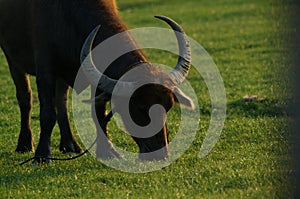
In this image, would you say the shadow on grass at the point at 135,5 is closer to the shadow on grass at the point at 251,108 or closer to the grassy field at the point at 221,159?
the grassy field at the point at 221,159

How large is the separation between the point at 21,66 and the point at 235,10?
14.3 m

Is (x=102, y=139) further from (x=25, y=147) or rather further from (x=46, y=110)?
(x=25, y=147)

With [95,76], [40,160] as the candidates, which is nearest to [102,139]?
[40,160]

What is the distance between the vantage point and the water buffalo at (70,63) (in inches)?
281

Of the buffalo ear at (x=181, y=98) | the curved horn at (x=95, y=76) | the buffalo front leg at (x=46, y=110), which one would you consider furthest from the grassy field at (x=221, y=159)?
the curved horn at (x=95, y=76)

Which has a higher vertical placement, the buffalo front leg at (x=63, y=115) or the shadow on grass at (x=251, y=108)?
the buffalo front leg at (x=63, y=115)

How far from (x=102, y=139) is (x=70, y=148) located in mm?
620

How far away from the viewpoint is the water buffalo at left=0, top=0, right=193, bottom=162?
714 cm

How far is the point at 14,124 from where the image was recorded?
33.6 feet

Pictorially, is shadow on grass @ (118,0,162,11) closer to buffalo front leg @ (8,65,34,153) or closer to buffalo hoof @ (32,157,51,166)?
buffalo front leg @ (8,65,34,153)

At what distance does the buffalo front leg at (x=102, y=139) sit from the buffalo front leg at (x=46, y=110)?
1.61ft

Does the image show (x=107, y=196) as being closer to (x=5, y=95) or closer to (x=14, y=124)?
(x=14, y=124)

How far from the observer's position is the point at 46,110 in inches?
310

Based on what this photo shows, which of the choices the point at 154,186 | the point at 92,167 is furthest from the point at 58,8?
the point at 154,186
